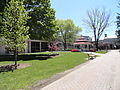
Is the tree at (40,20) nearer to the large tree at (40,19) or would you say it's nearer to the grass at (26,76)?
the large tree at (40,19)

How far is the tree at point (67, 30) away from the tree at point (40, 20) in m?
32.5

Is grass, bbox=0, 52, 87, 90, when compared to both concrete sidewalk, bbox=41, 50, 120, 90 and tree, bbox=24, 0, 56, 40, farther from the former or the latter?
tree, bbox=24, 0, 56, 40

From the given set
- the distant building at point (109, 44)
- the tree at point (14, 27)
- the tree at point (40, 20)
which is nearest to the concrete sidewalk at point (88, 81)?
the tree at point (14, 27)

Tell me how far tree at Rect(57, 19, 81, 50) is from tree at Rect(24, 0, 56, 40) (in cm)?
3254

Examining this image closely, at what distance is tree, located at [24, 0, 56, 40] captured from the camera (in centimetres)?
2097

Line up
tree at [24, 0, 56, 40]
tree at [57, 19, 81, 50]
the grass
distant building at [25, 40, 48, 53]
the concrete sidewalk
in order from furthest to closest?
1. tree at [57, 19, 81, 50]
2. distant building at [25, 40, 48, 53]
3. tree at [24, 0, 56, 40]
4. the grass
5. the concrete sidewalk

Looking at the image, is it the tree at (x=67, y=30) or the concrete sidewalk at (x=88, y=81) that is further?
the tree at (x=67, y=30)

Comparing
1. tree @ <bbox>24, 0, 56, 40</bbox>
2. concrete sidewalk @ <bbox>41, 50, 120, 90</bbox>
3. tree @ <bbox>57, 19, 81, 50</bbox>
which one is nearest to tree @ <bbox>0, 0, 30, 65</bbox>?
concrete sidewalk @ <bbox>41, 50, 120, 90</bbox>

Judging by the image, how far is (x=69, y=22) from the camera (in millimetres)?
55656

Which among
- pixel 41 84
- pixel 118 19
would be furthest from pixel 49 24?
pixel 118 19

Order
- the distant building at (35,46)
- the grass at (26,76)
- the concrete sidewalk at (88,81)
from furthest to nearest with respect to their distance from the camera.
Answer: the distant building at (35,46) < the grass at (26,76) < the concrete sidewalk at (88,81)

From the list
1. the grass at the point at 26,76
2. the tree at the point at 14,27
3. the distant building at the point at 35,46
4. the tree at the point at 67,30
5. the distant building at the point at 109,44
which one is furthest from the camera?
the distant building at the point at 109,44

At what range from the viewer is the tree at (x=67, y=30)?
55.4m

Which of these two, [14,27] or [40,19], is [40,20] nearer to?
[40,19]
